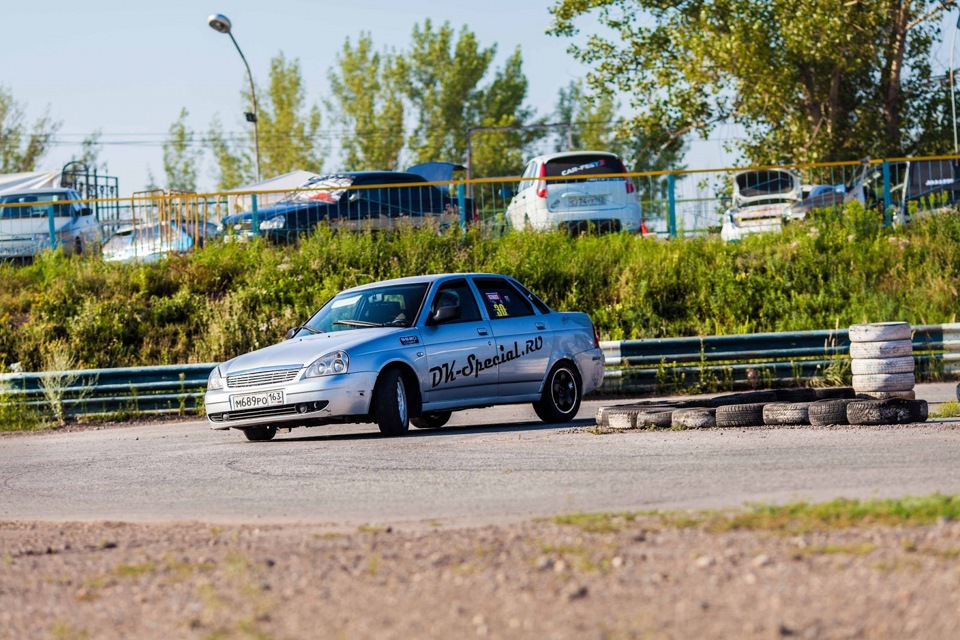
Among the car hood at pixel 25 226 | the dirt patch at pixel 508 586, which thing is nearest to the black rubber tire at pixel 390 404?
the dirt patch at pixel 508 586

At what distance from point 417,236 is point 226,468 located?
12.7 m

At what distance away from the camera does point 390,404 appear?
12.1 meters

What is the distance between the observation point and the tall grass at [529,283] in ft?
65.5

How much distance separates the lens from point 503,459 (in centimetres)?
973

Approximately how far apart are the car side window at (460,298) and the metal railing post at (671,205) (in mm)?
9988

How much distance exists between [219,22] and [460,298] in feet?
89.0

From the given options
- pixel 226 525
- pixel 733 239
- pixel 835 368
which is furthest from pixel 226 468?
pixel 733 239

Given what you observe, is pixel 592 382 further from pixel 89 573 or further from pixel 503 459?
pixel 89 573

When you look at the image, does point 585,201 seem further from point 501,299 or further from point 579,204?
point 501,299

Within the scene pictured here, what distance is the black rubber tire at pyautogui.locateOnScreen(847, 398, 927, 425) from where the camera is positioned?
423 inches

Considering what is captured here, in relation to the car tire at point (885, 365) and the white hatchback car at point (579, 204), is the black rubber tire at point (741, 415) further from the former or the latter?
the white hatchback car at point (579, 204)

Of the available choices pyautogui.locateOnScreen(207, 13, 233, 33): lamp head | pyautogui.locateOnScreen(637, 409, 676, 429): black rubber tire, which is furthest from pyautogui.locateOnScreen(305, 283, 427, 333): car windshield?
pyautogui.locateOnScreen(207, 13, 233, 33): lamp head

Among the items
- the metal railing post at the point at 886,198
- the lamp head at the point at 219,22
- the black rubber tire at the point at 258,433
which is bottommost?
the black rubber tire at the point at 258,433

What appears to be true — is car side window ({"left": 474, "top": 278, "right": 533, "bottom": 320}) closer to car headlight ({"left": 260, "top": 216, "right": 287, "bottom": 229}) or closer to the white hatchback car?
the white hatchback car
